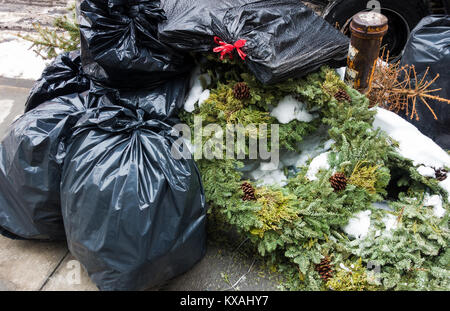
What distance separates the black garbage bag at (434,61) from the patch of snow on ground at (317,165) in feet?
3.58

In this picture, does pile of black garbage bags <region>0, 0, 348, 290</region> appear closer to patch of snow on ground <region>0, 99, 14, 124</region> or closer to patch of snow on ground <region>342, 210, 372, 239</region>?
patch of snow on ground <region>342, 210, 372, 239</region>

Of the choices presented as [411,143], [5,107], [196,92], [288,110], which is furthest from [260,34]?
[5,107]

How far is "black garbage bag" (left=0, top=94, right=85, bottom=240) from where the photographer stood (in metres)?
2.02

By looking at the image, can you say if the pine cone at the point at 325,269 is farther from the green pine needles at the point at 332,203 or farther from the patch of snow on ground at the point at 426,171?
the patch of snow on ground at the point at 426,171

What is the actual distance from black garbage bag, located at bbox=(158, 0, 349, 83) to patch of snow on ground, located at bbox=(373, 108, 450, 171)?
0.46 m

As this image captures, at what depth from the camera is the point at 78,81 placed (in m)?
2.56

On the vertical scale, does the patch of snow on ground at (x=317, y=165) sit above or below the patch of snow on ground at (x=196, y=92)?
below

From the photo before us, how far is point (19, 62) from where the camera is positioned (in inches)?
156

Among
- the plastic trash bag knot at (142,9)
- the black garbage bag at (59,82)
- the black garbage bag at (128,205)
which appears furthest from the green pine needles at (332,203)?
the black garbage bag at (59,82)

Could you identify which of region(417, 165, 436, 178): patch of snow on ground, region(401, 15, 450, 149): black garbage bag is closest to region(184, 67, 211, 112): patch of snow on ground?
region(417, 165, 436, 178): patch of snow on ground

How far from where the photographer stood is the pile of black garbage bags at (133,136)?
182cm

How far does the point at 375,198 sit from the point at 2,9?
532 centimetres

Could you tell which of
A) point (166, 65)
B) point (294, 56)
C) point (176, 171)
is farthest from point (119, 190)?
point (294, 56)
